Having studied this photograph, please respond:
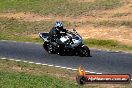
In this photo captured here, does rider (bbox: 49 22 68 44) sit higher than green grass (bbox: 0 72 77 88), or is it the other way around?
rider (bbox: 49 22 68 44)

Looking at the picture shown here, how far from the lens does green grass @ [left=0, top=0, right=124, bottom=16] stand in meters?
46.2

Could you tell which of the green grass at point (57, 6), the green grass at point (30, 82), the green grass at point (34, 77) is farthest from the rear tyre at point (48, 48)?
the green grass at point (57, 6)

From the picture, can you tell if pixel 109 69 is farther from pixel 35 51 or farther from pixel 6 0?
pixel 6 0

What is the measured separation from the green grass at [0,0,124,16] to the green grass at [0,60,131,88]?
72.4 feet

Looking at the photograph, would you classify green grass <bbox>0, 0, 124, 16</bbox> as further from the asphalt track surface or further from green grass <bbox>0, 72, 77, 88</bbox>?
green grass <bbox>0, 72, 77, 88</bbox>

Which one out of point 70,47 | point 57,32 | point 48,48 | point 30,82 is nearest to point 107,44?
point 70,47

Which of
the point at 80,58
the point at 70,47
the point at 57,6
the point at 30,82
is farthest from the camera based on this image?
the point at 57,6

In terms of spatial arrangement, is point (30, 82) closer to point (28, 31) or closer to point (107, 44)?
point (107, 44)

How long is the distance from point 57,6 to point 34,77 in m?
29.4

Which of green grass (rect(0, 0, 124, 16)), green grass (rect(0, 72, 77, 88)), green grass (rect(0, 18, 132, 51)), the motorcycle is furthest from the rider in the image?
green grass (rect(0, 0, 124, 16))

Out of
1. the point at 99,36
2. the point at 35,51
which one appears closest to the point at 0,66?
the point at 35,51

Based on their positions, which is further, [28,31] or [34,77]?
[28,31]

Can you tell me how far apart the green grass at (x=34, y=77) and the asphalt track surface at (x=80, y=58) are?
1.48 meters

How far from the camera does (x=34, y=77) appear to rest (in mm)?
20391
